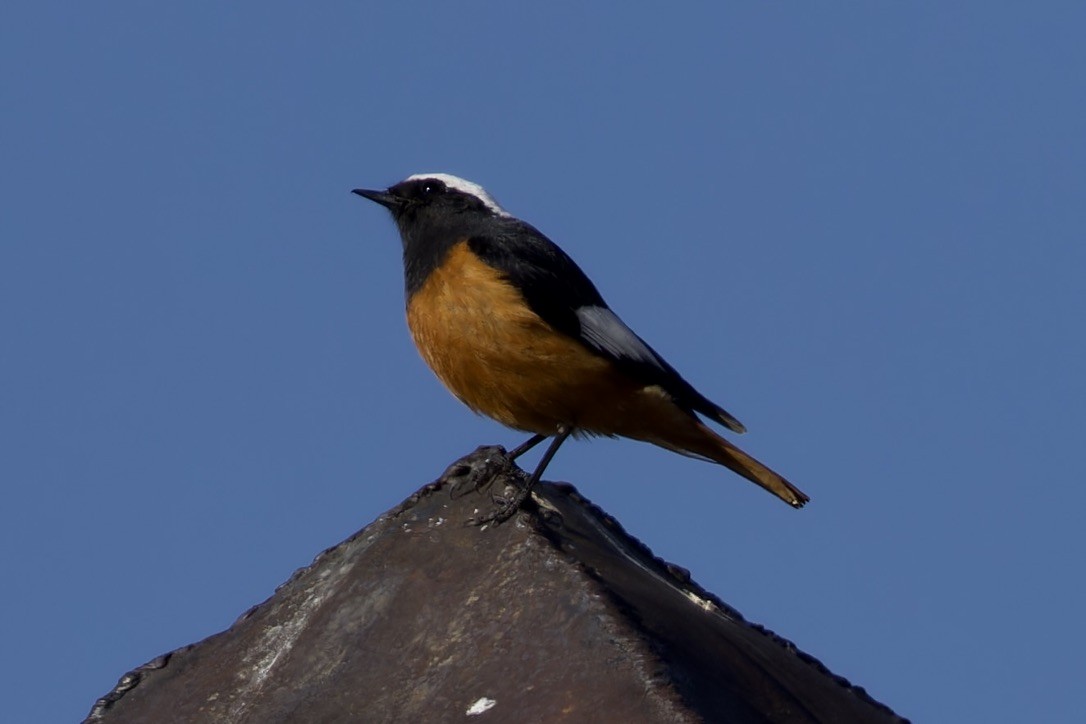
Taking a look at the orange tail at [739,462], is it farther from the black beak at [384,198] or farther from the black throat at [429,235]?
the black beak at [384,198]

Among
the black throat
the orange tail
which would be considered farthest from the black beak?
the orange tail

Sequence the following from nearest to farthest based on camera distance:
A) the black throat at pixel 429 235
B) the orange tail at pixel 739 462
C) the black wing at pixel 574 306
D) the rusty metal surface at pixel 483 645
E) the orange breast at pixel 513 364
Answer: the rusty metal surface at pixel 483 645
the orange breast at pixel 513 364
the black wing at pixel 574 306
the orange tail at pixel 739 462
the black throat at pixel 429 235

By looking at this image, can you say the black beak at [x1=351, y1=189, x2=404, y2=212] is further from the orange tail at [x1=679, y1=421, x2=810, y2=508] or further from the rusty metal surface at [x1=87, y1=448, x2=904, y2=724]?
the rusty metal surface at [x1=87, y1=448, x2=904, y2=724]

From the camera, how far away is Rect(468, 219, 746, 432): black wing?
26.9 ft

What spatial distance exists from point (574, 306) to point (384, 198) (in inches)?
80.6

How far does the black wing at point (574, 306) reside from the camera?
26.9 ft

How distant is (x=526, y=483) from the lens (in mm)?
5734

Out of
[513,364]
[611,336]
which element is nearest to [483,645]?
[513,364]

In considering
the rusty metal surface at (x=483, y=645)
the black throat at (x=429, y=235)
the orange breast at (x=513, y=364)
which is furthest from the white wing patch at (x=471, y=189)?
the rusty metal surface at (x=483, y=645)

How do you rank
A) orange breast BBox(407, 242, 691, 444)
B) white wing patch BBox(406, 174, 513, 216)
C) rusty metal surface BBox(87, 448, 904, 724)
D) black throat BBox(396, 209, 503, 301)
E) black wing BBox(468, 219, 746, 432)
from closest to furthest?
rusty metal surface BBox(87, 448, 904, 724), orange breast BBox(407, 242, 691, 444), black wing BBox(468, 219, 746, 432), black throat BBox(396, 209, 503, 301), white wing patch BBox(406, 174, 513, 216)

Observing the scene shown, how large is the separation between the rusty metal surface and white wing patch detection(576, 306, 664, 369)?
2339 millimetres

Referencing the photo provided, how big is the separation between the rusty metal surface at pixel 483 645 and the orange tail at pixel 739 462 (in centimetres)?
262

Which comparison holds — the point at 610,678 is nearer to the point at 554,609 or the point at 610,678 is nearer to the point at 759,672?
the point at 554,609

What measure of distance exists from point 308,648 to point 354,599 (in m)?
0.21
